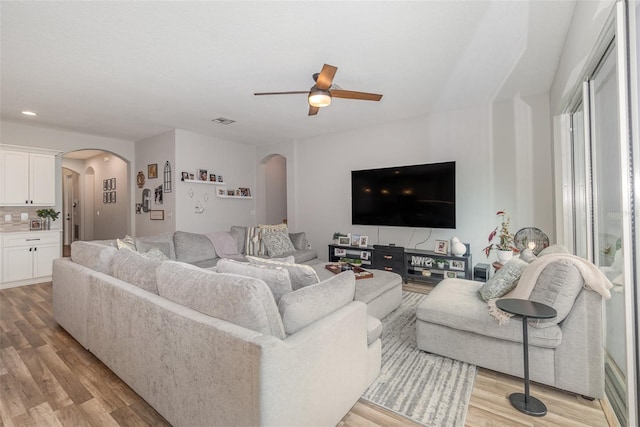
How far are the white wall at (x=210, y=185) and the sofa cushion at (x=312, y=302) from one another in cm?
435

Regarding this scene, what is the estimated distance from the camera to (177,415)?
1546 mm

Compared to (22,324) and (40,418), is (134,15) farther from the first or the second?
(22,324)

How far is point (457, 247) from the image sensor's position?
4102mm

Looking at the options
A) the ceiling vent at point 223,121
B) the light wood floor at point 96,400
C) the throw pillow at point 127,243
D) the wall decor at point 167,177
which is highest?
the ceiling vent at point 223,121

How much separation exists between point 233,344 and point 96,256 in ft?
6.48

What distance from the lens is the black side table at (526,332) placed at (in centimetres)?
170

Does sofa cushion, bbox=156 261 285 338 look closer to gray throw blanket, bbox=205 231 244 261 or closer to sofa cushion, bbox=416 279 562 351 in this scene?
sofa cushion, bbox=416 279 562 351

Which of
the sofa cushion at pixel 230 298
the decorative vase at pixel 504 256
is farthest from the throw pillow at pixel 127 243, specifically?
the decorative vase at pixel 504 256

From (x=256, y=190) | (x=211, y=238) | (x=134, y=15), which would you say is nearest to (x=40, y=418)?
(x=134, y=15)

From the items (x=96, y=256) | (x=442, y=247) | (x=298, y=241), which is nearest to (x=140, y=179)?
(x=298, y=241)

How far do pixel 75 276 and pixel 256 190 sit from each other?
4432 millimetres

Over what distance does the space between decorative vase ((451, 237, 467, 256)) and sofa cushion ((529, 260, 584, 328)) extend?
7.19 ft

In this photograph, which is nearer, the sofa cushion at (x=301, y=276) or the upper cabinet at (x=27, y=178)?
the sofa cushion at (x=301, y=276)

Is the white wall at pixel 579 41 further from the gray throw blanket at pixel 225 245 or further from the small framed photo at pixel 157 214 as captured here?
the small framed photo at pixel 157 214
